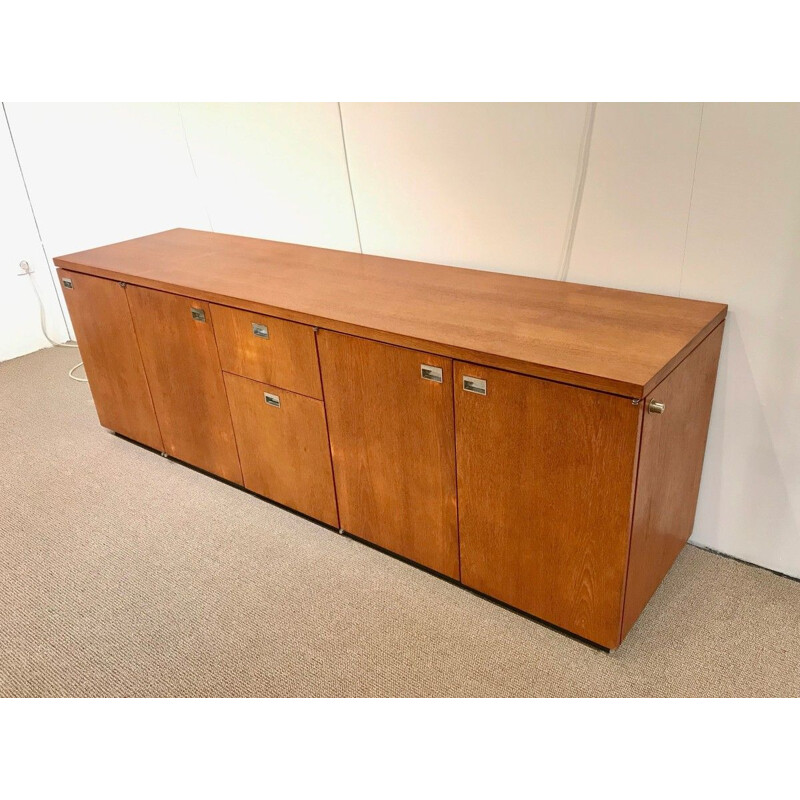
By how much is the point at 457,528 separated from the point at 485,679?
40 centimetres

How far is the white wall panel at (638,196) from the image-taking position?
181 centimetres

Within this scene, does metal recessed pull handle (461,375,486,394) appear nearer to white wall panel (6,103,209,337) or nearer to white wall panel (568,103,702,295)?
white wall panel (568,103,702,295)

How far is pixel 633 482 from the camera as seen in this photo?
1576 mm

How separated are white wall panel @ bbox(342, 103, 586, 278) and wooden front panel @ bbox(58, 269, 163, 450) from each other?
0.99 m

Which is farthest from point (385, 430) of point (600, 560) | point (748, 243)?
point (748, 243)

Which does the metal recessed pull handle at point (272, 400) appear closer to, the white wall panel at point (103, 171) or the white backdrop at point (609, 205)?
the white backdrop at point (609, 205)

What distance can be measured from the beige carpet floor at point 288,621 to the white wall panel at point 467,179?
1057 mm

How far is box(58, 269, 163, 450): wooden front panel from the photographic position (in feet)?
8.77

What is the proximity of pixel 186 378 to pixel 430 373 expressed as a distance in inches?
44.6

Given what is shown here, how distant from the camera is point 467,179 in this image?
7.31 ft

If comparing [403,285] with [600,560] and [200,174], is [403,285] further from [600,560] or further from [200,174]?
[200,174]

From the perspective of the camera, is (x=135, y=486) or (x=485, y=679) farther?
(x=135, y=486)

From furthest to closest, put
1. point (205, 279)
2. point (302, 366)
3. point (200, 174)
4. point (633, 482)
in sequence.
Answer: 1. point (200, 174)
2. point (205, 279)
3. point (302, 366)
4. point (633, 482)

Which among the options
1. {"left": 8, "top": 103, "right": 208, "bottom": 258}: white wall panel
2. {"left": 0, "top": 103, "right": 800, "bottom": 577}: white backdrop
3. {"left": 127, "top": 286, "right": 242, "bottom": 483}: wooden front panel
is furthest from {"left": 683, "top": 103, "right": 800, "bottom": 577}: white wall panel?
{"left": 8, "top": 103, "right": 208, "bottom": 258}: white wall panel
